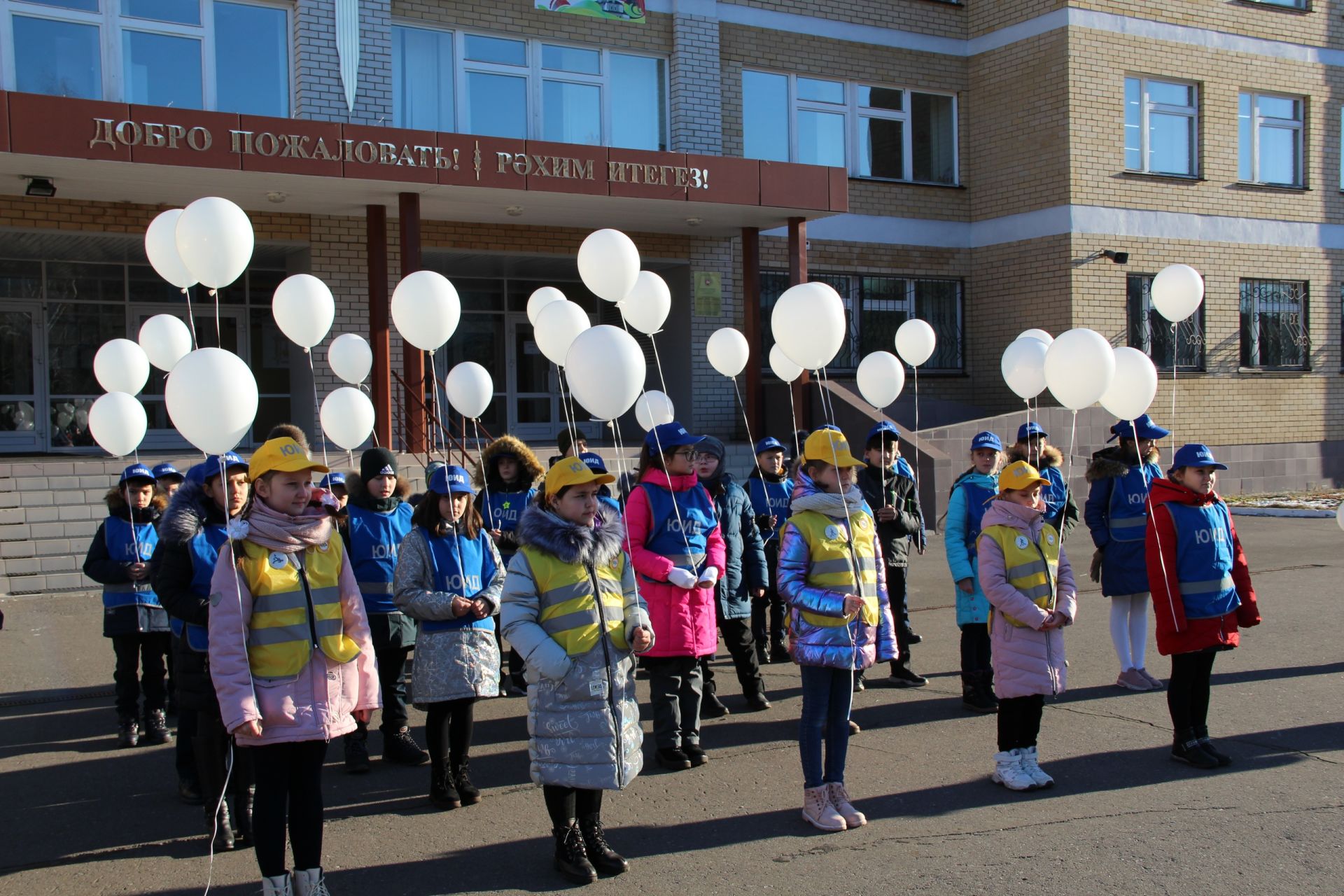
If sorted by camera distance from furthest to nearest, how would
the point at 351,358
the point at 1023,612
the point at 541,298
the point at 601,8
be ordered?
the point at 601,8
the point at 351,358
the point at 541,298
the point at 1023,612

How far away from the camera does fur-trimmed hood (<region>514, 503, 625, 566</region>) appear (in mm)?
4176

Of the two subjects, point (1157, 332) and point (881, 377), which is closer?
point (881, 377)

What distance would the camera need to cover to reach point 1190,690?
17.9 ft

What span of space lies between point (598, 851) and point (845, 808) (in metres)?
1.12

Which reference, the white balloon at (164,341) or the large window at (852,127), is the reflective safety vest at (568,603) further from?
the large window at (852,127)

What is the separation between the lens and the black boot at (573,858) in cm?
416

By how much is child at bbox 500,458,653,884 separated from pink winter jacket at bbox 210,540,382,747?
655mm

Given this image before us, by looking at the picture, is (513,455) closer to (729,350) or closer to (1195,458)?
(729,350)

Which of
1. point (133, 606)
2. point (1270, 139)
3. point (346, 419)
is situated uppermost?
point (1270, 139)

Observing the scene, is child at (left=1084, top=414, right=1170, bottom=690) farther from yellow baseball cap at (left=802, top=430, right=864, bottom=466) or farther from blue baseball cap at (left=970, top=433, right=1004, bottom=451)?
yellow baseball cap at (left=802, top=430, right=864, bottom=466)

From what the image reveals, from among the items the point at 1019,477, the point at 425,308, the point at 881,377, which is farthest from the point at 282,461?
the point at 881,377

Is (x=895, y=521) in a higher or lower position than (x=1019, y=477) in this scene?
lower

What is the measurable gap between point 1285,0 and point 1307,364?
6420 mm

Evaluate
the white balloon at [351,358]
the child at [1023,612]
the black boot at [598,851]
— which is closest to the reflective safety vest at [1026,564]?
the child at [1023,612]
